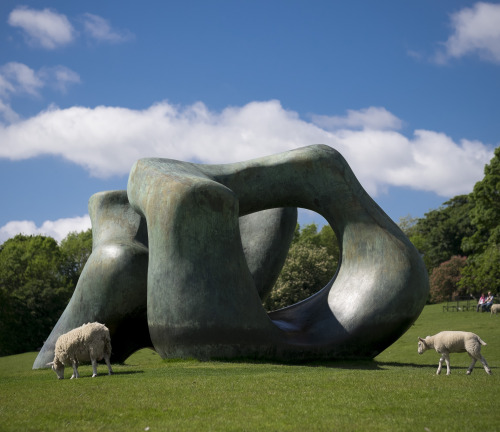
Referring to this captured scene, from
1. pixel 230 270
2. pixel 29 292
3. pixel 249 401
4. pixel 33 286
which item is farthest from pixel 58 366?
pixel 33 286

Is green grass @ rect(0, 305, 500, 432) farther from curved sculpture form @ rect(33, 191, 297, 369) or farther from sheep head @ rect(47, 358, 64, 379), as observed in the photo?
curved sculpture form @ rect(33, 191, 297, 369)

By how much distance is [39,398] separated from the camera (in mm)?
11359

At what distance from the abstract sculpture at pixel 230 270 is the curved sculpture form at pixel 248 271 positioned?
32mm

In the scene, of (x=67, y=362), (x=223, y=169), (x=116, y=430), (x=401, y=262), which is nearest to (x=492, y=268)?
(x=401, y=262)

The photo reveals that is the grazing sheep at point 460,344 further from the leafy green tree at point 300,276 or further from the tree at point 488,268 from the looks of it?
the leafy green tree at point 300,276

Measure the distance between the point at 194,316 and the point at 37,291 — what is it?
125 ft

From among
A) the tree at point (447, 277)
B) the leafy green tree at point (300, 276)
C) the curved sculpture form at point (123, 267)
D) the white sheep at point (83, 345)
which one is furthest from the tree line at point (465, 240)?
the white sheep at point (83, 345)

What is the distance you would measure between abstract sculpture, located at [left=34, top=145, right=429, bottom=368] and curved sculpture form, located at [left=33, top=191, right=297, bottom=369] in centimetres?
4

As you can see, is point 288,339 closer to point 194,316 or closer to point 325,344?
point 325,344

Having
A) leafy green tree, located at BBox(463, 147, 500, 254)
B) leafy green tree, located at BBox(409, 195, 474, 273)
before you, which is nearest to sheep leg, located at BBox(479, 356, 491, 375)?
leafy green tree, located at BBox(463, 147, 500, 254)

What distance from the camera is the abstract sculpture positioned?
56.3 feet

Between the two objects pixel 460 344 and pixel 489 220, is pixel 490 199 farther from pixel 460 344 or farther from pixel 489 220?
pixel 460 344

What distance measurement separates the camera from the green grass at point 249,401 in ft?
28.3

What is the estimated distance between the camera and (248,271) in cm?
1806
